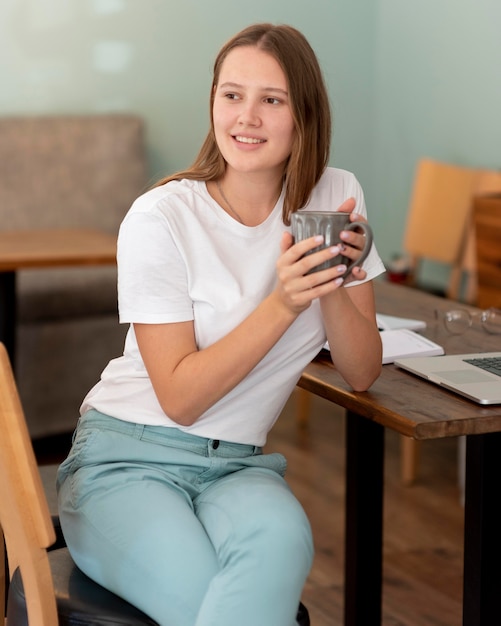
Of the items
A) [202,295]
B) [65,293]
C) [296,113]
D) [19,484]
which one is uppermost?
[296,113]

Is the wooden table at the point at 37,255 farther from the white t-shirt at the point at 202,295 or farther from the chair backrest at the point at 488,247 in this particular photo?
the white t-shirt at the point at 202,295

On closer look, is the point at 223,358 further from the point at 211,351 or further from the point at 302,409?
the point at 302,409

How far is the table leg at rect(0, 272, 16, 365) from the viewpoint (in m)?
3.25

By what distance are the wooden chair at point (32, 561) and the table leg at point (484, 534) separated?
0.28 m

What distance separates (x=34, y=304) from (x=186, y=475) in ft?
7.29

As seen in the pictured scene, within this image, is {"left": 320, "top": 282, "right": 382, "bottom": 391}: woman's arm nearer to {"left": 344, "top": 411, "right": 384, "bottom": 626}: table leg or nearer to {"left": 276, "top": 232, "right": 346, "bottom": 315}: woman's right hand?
{"left": 276, "top": 232, "right": 346, "bottom": 315}: woman's right hand

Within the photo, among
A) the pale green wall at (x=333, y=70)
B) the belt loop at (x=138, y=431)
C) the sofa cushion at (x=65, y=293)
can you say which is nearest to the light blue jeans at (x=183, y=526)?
the belt loop at (x=138, y=431)

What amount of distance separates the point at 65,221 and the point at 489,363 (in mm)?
2629

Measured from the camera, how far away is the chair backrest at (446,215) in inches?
151

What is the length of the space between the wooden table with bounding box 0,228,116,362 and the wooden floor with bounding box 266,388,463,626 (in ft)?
2.81

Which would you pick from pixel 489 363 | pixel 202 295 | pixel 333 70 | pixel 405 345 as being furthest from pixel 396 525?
pixel 333 70

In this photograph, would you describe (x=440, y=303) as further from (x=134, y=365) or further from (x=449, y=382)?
(x=134, y=365)

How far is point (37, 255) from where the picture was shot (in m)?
3.16

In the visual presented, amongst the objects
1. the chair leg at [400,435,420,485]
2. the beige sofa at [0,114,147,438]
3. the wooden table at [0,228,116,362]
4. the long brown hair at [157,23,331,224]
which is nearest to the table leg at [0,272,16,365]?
the wooden table at [0,228,116,362]
